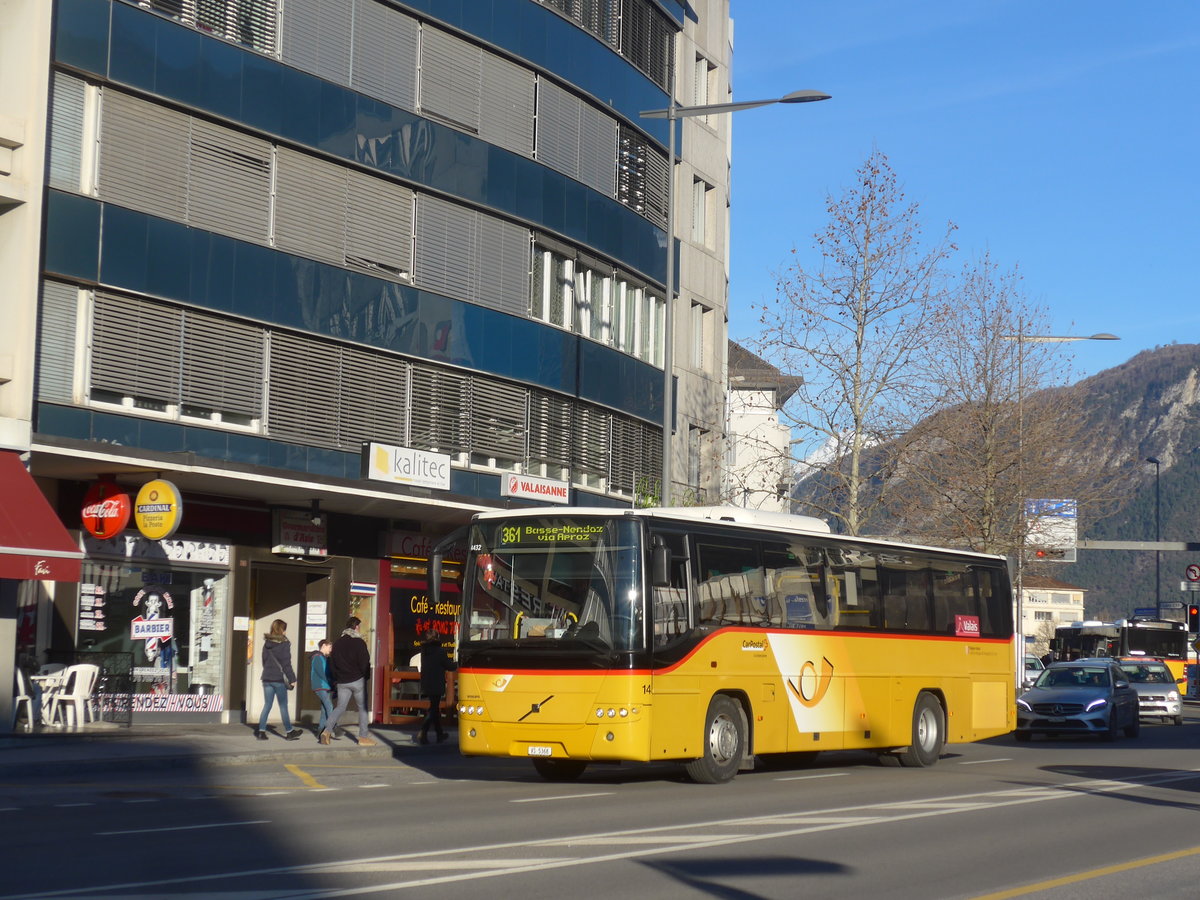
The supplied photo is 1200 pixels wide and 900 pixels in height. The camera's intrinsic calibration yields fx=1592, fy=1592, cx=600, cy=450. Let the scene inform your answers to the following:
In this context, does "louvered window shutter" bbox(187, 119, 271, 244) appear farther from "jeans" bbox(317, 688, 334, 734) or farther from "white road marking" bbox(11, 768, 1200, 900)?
"white road marking" bbox(11, 768, 1200, 900)

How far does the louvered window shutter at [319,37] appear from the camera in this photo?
26953mm

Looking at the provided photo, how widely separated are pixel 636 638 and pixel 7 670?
10.3m

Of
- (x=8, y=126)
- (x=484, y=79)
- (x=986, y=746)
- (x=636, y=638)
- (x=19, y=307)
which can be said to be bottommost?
(x=986, y=746)

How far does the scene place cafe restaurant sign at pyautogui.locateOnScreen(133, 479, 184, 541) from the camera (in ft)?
76.1

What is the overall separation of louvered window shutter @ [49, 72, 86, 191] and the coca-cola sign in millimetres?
4586

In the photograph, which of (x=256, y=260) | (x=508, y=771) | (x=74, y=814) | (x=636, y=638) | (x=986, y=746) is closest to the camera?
(x=74, y=814)

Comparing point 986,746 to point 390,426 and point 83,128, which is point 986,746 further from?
point 83,128

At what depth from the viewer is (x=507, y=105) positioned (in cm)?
3158

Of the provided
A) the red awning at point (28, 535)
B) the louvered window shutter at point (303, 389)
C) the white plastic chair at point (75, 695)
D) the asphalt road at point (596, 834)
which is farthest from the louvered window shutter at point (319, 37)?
the asphalt road at point (596, 834)

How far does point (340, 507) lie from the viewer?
96.4ft

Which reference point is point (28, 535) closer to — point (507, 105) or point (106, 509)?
point (106, 509)

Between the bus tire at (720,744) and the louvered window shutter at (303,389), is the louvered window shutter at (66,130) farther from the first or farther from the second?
the bus tire at (720,744)

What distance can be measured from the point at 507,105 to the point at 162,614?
1214cm

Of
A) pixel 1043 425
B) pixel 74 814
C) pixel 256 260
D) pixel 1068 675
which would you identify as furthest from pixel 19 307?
pixel 1043 425
